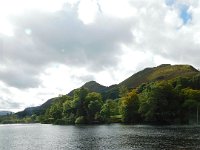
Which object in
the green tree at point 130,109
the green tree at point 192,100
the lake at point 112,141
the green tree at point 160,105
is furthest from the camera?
the green tree at point 130,109

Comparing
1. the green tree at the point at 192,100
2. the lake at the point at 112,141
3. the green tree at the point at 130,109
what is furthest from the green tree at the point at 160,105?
the lake at the point at 112,141

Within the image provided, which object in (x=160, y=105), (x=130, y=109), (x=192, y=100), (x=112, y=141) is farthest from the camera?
(x=130, y=109)

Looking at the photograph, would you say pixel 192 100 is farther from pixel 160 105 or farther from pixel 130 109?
pixel 130 109

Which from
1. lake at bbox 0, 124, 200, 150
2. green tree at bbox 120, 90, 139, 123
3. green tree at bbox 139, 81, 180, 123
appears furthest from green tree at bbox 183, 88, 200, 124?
lake at bbox 0, 124, 200, 150

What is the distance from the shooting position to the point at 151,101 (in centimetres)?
18000

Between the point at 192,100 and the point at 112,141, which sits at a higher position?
the point at 192,100

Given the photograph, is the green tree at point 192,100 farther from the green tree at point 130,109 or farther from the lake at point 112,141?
the lake at point 112,141

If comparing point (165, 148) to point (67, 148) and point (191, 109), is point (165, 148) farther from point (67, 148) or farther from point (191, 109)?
point (191, 109)

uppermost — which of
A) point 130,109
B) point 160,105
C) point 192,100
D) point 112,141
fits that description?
point 192,100

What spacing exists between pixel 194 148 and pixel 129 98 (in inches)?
4939

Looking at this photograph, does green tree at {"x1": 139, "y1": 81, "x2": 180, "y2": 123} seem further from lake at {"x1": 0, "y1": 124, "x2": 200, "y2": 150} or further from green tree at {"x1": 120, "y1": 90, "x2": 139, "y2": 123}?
lake at {"x1": 0, "y1": 124, "x2": 200, "y2": 150}

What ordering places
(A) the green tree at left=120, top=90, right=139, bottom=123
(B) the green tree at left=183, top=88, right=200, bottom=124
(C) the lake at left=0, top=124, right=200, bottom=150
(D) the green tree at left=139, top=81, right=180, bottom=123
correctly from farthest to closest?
(A) the green tree at left=120, top=90, right=139, bottom=123
(D) the green tree at left=139, top=81, right=180, bottom=123
(B) the green tree at left=183, top=88, right=200, bottom=124
(C) the lake at left=0, top=124, right=200, bottom=150

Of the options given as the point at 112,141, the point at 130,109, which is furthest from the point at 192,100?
the point at 112,141

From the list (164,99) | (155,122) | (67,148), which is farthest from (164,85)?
(67,148)
